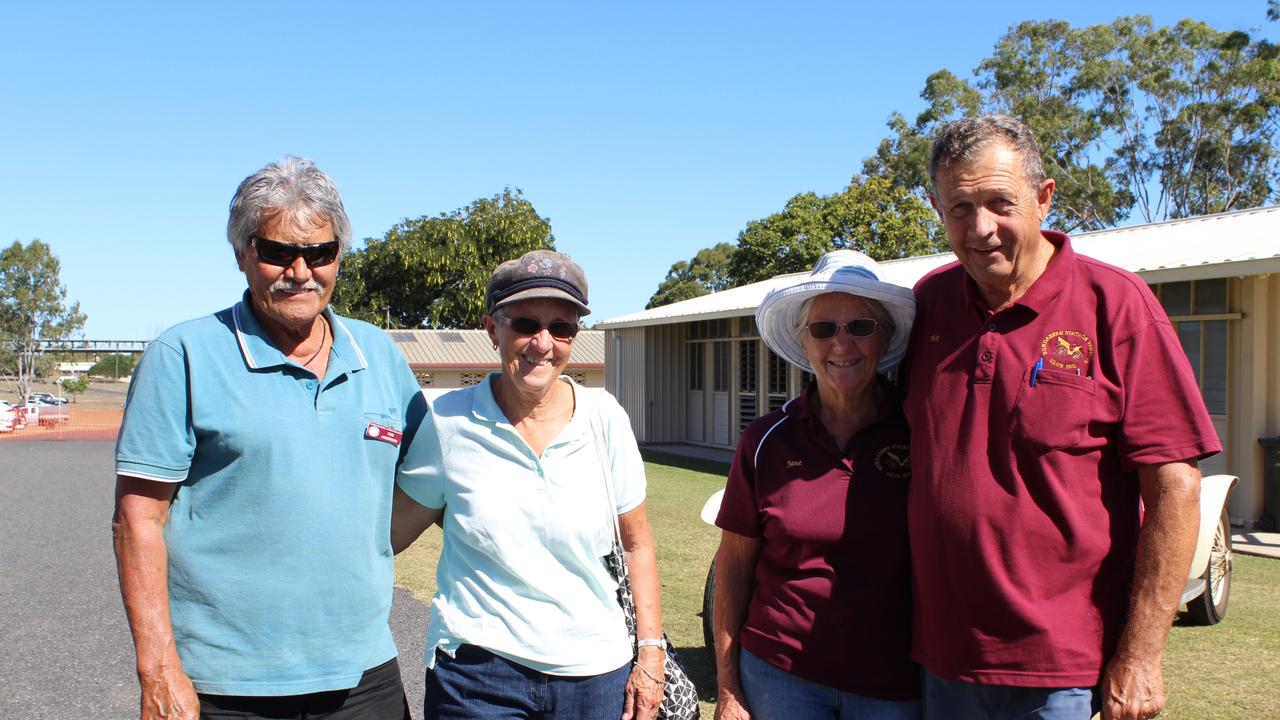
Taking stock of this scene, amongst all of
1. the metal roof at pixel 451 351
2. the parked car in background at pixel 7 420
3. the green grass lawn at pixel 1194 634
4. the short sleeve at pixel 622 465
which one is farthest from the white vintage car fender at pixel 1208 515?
the parked car in background at pixel 7 420

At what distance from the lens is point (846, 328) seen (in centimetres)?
257

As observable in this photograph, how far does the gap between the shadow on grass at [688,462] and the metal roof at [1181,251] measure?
8.88ft

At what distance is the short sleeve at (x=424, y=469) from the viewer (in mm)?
2564

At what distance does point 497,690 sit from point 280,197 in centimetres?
132

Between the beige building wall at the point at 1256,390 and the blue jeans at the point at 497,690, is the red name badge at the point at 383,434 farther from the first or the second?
the beige building wall at the point at 1256,390

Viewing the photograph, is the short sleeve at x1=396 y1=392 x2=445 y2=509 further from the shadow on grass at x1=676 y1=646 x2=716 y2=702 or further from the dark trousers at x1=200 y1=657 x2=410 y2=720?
the shadow on grass at x1=676 y1=646 x2=716 y2=702

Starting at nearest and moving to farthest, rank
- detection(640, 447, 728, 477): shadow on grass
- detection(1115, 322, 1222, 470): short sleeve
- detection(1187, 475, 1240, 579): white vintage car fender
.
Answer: detection(1115, 322, 1222, 470): short sleeve < detection(1187, 475, 1240, 579): white vintage car fender < detection(640, 447, 728, 477): shadow on grass

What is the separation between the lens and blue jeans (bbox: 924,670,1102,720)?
2.15 meters

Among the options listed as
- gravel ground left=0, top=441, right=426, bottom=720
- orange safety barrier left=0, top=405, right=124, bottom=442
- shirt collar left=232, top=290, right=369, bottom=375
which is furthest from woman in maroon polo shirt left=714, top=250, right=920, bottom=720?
orange safety barrier left=0, top=405, right=124, bottom=442

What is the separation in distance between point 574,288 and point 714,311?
15.5m

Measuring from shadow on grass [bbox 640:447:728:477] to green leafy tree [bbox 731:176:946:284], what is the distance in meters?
13.4

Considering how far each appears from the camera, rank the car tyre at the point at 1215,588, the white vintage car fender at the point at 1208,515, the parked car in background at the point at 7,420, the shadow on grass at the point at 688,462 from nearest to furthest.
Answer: the white vintage car fender at the point at 1208,515 → the car tyre at the point at 1215,588 → the shadow on grass at the point at 688,462 → the parked car in background at the point at 7,420

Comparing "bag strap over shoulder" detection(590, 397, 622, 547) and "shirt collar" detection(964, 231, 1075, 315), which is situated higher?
"shirt collar" detection(964, 231, 1075, 315)

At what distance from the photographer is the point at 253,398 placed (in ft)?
7.50
